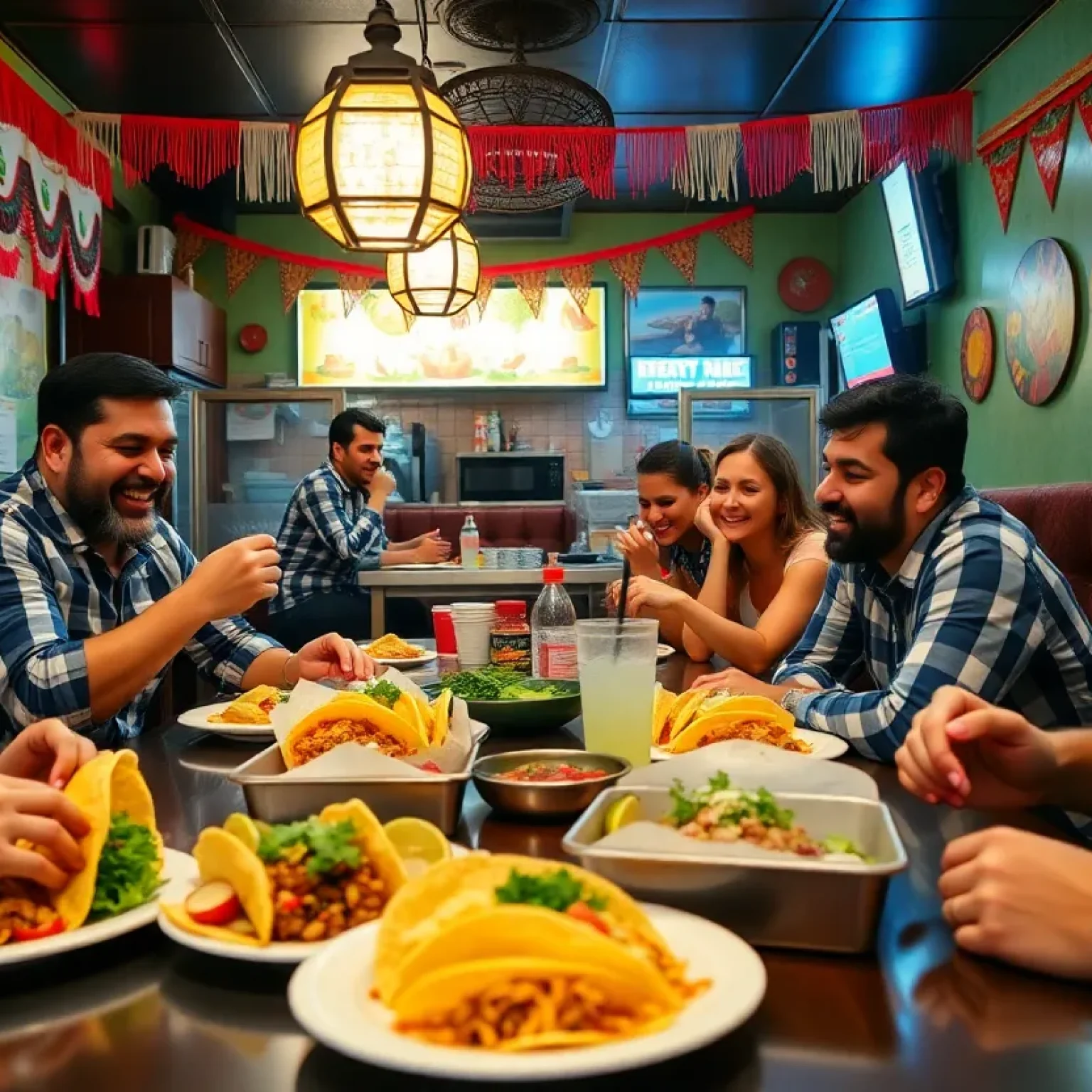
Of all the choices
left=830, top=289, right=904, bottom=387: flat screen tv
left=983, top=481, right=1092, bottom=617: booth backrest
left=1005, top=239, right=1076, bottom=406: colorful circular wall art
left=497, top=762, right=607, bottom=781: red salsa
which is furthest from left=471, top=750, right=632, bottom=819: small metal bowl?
left=830, top=289, right=904, bottom=387: flat screen tv

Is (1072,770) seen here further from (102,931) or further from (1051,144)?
(1051,144)

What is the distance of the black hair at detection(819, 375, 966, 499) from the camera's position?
2.03m

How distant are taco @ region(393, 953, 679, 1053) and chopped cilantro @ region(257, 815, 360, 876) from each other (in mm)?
207

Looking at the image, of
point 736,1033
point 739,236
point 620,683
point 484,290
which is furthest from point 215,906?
point 739,236

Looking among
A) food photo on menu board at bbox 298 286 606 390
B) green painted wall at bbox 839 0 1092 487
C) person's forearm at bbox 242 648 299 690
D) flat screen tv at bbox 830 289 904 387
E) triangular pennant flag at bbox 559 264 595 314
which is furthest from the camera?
food photo on menu board at bbox 298 286 606 390

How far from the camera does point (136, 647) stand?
5.85 ft

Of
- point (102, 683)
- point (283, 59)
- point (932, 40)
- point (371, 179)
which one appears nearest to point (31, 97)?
point (283, 59)

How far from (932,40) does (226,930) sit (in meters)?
5.38

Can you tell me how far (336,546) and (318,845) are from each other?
426 cm

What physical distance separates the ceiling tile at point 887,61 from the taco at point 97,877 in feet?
16.1

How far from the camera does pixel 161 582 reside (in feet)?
7.71

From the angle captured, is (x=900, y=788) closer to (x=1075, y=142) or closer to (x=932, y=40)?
(x=1075, y=142)

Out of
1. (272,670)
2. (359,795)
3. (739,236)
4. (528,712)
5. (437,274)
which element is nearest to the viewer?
(359,795)

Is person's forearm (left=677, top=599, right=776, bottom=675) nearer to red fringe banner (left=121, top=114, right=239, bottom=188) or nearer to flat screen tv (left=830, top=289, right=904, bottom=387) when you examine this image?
red fringe banner (left=121, top=114, right=239, bottom=188)
